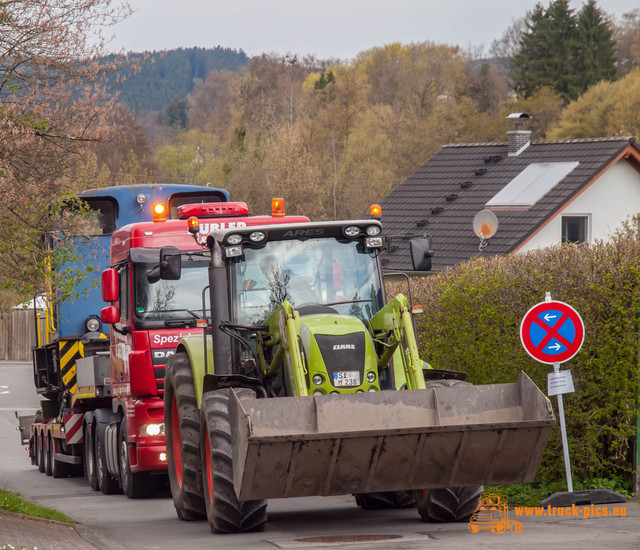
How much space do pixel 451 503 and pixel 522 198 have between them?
2250cm

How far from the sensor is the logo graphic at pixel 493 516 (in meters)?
9.61

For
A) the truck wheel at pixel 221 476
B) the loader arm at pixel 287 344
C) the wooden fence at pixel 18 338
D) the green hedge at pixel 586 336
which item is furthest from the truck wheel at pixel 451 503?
the wooden fence at pixel 18 338

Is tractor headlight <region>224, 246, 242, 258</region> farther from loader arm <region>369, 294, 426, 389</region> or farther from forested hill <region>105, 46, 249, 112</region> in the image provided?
forested hill <region>105, 46, 249, 112</region>

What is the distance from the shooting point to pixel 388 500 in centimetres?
1148

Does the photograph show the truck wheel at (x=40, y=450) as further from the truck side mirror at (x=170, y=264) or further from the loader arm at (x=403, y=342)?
the loader arm at (x=403, y=342)

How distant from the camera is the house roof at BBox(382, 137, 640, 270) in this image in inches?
1195

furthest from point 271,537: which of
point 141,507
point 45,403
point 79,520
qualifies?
point 45,403

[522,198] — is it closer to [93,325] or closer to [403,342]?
[93,325]

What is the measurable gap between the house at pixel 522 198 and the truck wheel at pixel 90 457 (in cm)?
1525

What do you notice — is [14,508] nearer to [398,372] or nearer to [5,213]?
[5,213]

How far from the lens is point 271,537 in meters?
9.48

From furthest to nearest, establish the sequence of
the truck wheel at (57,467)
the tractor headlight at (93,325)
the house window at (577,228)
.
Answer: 1. the house window at (577,228)
2. the truck wheel at (57,467)
3. the tractor headlight at (93,325)

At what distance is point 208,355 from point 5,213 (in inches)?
135

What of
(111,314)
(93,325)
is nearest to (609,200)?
(93,325)
